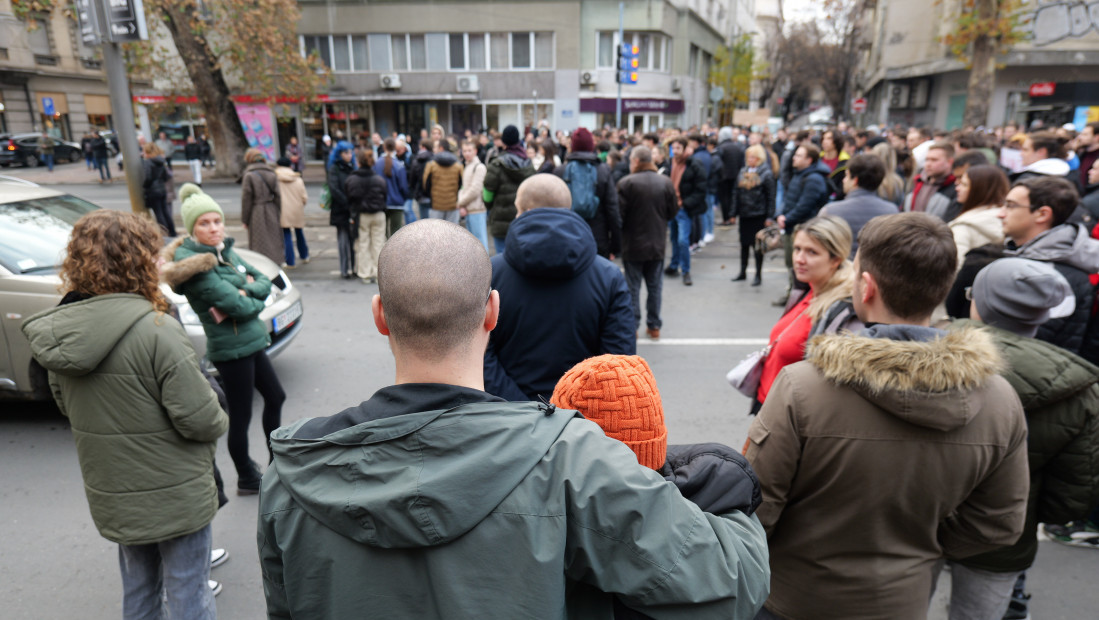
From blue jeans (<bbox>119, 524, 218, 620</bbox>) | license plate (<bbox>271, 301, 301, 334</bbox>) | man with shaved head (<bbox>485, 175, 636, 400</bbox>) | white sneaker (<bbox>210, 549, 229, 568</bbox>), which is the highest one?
man with shaved head (<bbox>485, 175, 636, 400</bbox>)

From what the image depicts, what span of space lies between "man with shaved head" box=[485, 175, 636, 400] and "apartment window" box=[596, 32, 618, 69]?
1246 inches

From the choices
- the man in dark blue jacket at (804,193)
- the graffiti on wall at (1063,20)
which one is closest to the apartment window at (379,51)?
the graffiti on wall at (1063,20)

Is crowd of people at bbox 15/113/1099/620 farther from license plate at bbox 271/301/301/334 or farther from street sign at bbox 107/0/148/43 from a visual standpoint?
street sign at bbox 107/0/148/43

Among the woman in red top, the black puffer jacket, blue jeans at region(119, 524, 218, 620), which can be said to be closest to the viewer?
blue jeans at region(119, 524, 218, 620)

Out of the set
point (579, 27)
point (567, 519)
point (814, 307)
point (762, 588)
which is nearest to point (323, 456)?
point (567, 519)

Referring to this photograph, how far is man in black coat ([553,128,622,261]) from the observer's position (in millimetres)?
7438

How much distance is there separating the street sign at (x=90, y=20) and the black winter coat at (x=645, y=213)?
17.5ft

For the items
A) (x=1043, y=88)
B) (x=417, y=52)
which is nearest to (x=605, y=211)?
(x=417, y=52)

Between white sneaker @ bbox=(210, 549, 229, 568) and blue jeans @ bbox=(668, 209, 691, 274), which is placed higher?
blue jeans @ bbox=(668, 209, 691, 274)

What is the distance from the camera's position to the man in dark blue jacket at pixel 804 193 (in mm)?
7137

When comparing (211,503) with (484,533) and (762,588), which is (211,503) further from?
(762,588)

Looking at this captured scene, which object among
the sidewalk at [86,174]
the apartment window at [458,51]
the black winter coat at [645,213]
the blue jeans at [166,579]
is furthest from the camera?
the apartment window at [458,51]

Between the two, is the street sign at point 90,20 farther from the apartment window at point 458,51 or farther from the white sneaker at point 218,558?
the apartment window at point 458,51

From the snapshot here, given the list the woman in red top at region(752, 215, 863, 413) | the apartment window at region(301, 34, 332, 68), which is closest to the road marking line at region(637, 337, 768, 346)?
the woman in red top at region(752, 215, 863, 413)
